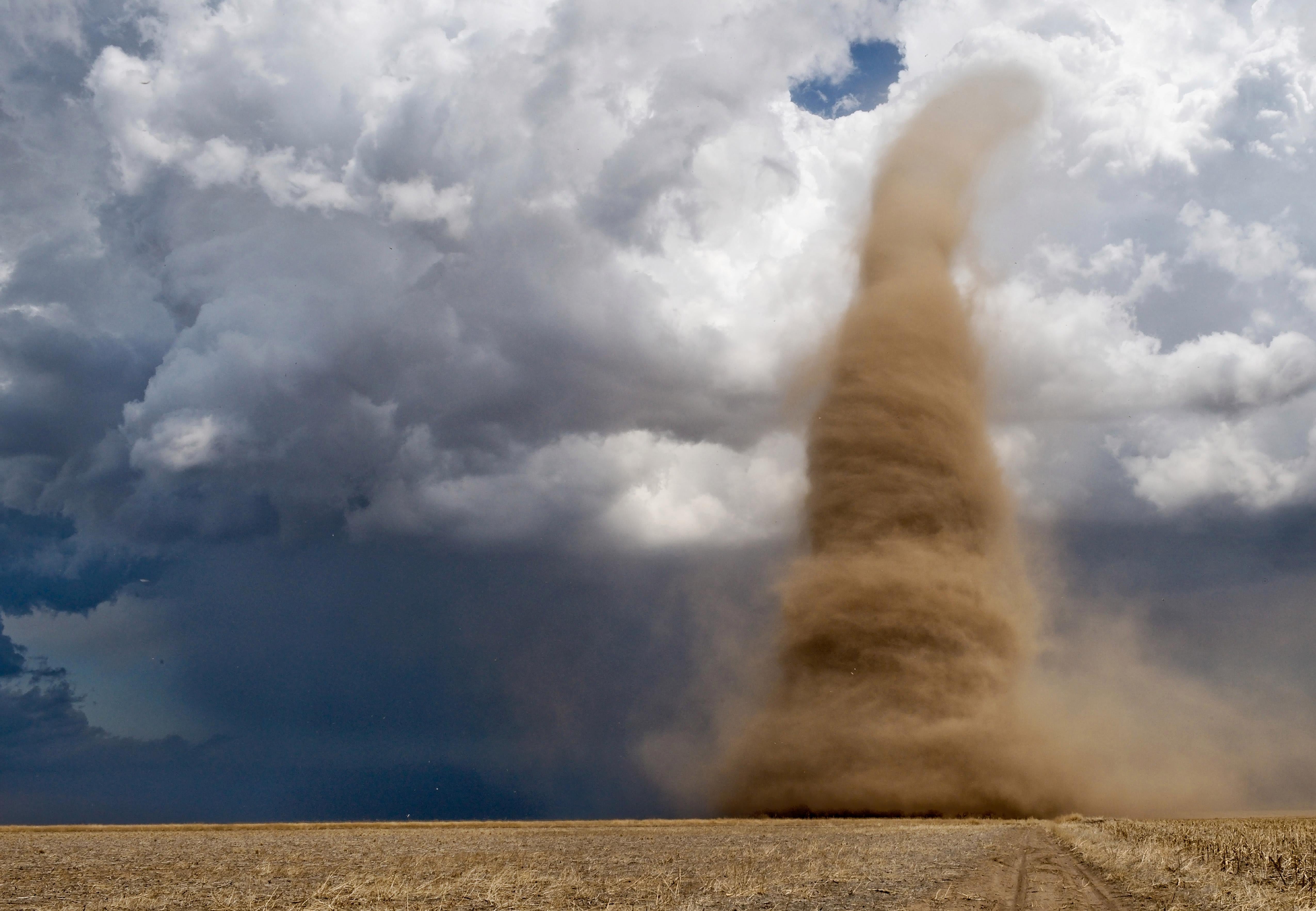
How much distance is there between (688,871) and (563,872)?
3472 mm

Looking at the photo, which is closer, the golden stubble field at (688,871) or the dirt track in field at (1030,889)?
the dirt track in field at (1030,889)

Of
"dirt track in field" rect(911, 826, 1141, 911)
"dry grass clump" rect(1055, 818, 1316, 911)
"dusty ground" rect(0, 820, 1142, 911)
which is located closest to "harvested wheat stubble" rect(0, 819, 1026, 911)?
"dusty ground" rect(0, 820, 1142, 911)

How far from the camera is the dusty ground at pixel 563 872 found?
68.2 ft

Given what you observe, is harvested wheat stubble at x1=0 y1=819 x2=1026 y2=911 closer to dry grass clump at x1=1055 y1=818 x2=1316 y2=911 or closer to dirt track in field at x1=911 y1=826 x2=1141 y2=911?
dirt track in field at x1=911 y1=826 x2=1141 y2=911

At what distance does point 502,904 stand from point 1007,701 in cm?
5257

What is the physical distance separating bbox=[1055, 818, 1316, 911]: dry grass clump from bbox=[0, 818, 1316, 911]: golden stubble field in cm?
12

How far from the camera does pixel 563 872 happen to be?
1064 inches

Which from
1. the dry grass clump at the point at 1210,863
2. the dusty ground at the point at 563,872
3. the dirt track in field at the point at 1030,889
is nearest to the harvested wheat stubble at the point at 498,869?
the dusty ground at the point at 563,872

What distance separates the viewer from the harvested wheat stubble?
2100 centimetres

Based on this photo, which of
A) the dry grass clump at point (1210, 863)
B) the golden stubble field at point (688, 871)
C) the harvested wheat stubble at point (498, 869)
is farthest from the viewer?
the harvested wheat stubble at point (498, 869)

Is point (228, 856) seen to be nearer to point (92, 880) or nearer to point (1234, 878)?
point (92, 880)

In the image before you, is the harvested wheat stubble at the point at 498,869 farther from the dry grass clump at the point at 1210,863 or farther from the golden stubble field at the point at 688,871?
the dry grass clump at the point at 1210,863

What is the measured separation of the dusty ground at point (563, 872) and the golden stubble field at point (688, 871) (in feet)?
0.39

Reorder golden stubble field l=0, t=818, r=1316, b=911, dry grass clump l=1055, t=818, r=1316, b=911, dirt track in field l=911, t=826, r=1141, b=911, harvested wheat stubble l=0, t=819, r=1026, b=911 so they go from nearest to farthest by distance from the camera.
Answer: dirt track in field l=911, t=826, r=1141, b=911 < dry grass clump l=1055, t=818, r=1316, b=911 < golden stubble field l=0, t=818, r=1316, b=911 < harvested wheat stubble l=0, t=819, r=1026, b=911
